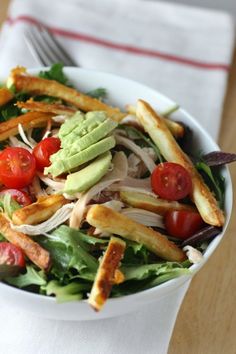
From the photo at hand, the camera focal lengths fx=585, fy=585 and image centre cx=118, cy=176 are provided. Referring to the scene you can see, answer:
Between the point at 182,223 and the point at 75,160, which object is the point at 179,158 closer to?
the point at 182,223

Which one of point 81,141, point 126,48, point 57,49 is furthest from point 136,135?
point 126,48

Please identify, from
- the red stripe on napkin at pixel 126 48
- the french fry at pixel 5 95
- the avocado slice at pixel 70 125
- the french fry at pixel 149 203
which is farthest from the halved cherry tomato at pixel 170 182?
the red stripe on napkin at pixel 126 48

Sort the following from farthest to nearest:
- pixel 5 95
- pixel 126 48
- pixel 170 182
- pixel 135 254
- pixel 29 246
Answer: pixel 126 48
pixel 5 95
pixel 170 182
pixel 135 254
pixel 29 246

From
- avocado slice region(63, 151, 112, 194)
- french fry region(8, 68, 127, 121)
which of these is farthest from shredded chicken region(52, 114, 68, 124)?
avocado slice region(63, 151, 112, 194)

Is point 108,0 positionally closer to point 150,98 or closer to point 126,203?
point 150,98

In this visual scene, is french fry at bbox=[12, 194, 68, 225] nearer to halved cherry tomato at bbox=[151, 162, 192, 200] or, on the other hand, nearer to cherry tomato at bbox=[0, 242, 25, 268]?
cherry tomato at bbox=[0, 242, 25, 268]

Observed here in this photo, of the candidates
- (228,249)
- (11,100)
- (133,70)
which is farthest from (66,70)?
(228,249)

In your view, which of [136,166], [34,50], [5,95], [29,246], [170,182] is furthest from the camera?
[34,50]
